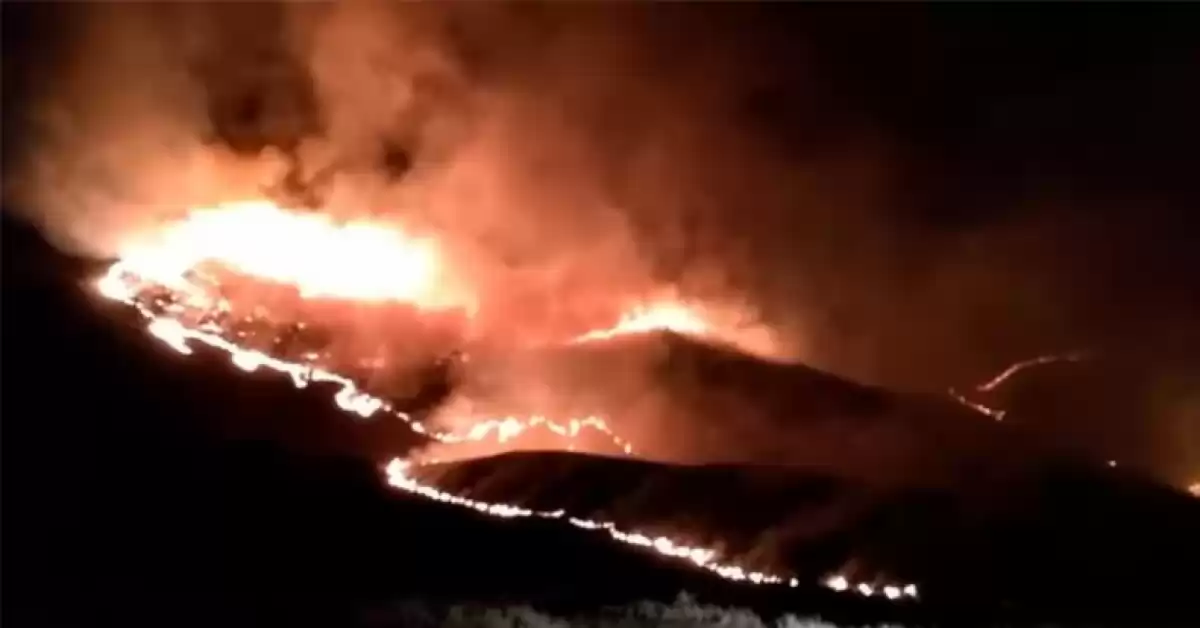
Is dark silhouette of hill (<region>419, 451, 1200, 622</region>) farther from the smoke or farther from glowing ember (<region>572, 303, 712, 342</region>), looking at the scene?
glowing ember (<region>572, 303, 712, 342</region>)

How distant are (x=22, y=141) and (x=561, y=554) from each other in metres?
6.66

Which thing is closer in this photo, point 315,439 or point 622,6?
point 315,439

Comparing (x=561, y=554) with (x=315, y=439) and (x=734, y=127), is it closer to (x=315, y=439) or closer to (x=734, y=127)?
(x=315, y=439)

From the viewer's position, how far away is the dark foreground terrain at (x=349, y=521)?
11.1 m

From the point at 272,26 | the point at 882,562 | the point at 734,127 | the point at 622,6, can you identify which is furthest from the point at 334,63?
the point at 882,562

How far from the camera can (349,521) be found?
468 inches

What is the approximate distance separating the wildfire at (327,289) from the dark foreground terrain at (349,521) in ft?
0.65

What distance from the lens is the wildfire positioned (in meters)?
12.4

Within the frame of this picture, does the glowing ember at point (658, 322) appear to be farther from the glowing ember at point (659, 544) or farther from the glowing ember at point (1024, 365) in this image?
the glowing ember at point (1024, 365)

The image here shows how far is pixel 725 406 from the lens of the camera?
1462cm

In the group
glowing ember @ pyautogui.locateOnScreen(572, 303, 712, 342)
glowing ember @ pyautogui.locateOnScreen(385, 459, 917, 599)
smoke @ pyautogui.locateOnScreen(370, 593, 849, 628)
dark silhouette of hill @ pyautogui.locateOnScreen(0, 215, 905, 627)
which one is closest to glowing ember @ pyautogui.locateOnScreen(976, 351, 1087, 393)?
glowing ember @ pyautogui.locateOnScreen(572, 303, 712, 342)

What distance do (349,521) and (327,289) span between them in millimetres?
3168

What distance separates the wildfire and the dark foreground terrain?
198 mm

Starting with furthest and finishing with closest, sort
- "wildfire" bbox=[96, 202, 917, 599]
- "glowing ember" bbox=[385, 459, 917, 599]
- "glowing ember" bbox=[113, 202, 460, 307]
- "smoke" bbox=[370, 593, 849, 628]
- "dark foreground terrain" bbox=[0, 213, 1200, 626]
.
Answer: "glowing ember" bbox=[113, 202, 460, 307] → "wildfire" bbox=[96, 202, 917, 599] → "glowing ember" bbox=[385, 459, 917, 599] → "dark foreground terrain" bbox=[0, 213, 1200, 626] → "smoke" bbox=[370, 593, 849, 628]
